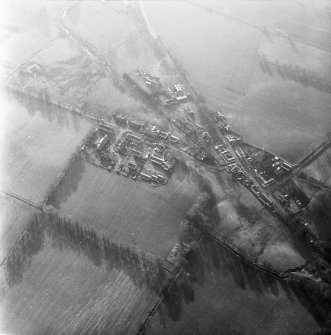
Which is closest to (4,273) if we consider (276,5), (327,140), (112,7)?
(327,140)

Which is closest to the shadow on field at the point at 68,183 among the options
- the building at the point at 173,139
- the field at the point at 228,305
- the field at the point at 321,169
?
the building at the point at 173,139

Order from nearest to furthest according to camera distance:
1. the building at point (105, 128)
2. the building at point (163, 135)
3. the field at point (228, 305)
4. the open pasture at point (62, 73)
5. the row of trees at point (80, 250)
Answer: the field at point (228, 305) < the row of trees at point (80, 250) < the building at point (163, 135) < the building at point (105, 128) < the open pasture at point (62, 73)

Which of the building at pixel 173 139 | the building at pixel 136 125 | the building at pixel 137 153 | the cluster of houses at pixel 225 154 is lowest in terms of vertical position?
the building at pixel 137 153

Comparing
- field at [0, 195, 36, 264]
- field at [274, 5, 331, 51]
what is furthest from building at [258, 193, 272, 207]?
field at [274, 5, 331, 51]

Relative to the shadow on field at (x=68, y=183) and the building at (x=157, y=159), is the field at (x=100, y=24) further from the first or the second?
the building at (x=157, y=159)

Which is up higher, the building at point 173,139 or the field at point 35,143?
the building at point 173,139

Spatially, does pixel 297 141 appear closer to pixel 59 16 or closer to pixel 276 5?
pixel 276 5

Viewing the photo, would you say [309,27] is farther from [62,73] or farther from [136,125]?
[62,73]
